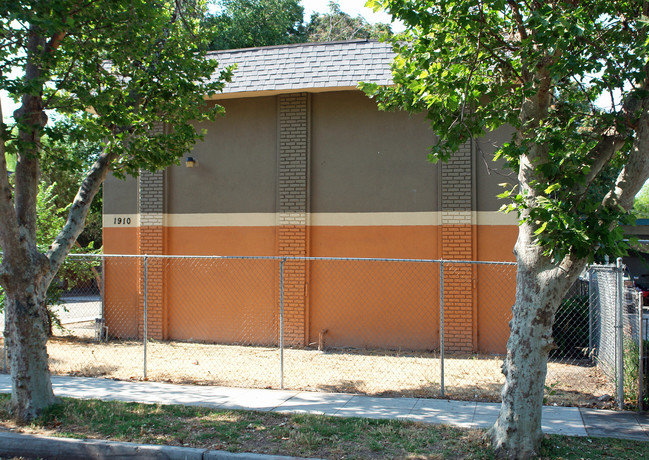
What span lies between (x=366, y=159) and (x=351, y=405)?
5.73m

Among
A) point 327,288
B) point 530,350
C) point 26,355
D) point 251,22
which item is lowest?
point 26,355

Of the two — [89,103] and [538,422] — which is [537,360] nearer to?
[538,422]

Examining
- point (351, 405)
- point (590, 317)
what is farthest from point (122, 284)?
point (590, 317)

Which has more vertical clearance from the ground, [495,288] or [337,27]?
[337,27]

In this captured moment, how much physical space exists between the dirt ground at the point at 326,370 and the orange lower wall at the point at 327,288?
1.36 ft

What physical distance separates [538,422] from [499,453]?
494 mm

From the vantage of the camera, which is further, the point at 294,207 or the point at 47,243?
the point at 47,243

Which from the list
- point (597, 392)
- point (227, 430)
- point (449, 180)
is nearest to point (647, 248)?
point (449, 180)

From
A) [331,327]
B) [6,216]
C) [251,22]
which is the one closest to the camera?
[6,216]

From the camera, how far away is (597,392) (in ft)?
26.7

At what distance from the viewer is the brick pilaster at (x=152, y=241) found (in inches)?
497

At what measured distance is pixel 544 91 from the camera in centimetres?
583

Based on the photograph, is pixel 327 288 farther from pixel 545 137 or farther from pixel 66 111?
pixel 545 137

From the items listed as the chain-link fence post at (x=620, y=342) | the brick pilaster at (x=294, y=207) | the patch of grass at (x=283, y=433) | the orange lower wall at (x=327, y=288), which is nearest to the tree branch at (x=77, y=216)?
the patch of grass at (x=283, y=433)
